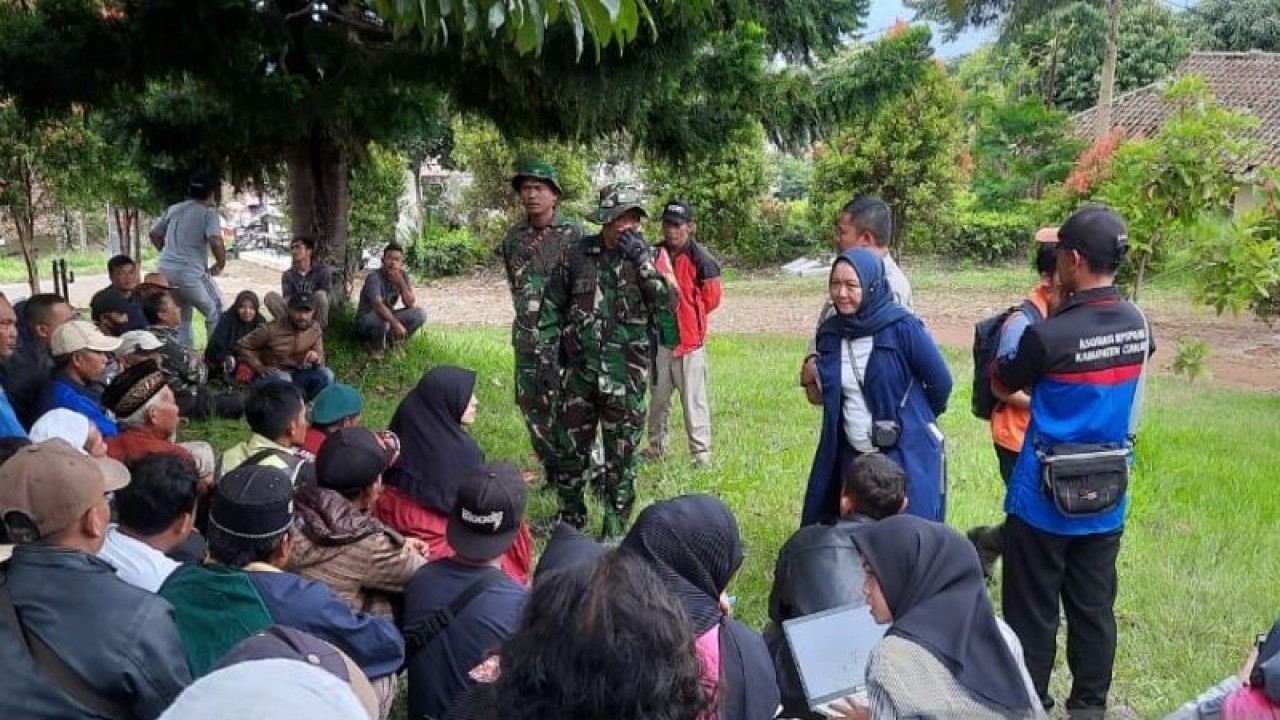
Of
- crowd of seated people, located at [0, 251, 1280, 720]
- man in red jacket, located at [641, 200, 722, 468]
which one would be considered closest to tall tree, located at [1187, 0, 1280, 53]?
man in red jacket, located at [641, 200, 722, 468]

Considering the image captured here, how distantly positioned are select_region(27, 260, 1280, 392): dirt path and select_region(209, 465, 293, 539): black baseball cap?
1271 centimetres

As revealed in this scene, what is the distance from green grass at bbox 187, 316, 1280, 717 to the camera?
4.65 meters

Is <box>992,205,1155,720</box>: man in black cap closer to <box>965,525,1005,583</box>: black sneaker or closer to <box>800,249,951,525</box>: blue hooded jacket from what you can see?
<box>800,249,951,525</box>: blue hooded jacket

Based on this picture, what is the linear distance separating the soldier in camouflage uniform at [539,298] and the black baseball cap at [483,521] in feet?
7.82

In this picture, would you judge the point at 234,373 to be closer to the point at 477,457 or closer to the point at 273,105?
the point at 273,105

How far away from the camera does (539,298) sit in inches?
223

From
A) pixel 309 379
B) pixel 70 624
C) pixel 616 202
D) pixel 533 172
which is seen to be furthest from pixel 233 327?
pixel 70 624

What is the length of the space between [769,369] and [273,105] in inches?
237

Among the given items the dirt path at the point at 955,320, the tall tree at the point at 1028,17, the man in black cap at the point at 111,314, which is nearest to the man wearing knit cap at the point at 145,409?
the man in black cap at the point at 111,314

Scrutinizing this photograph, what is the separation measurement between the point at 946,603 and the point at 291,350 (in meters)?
→ 6.20

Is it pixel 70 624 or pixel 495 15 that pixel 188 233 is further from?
pixel 70 624

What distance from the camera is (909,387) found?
419cm

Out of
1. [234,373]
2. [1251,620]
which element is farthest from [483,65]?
[1251,620]

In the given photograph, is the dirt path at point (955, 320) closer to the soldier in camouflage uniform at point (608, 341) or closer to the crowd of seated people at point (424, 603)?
the soldier in camouflage uniform at point (608, 341)
